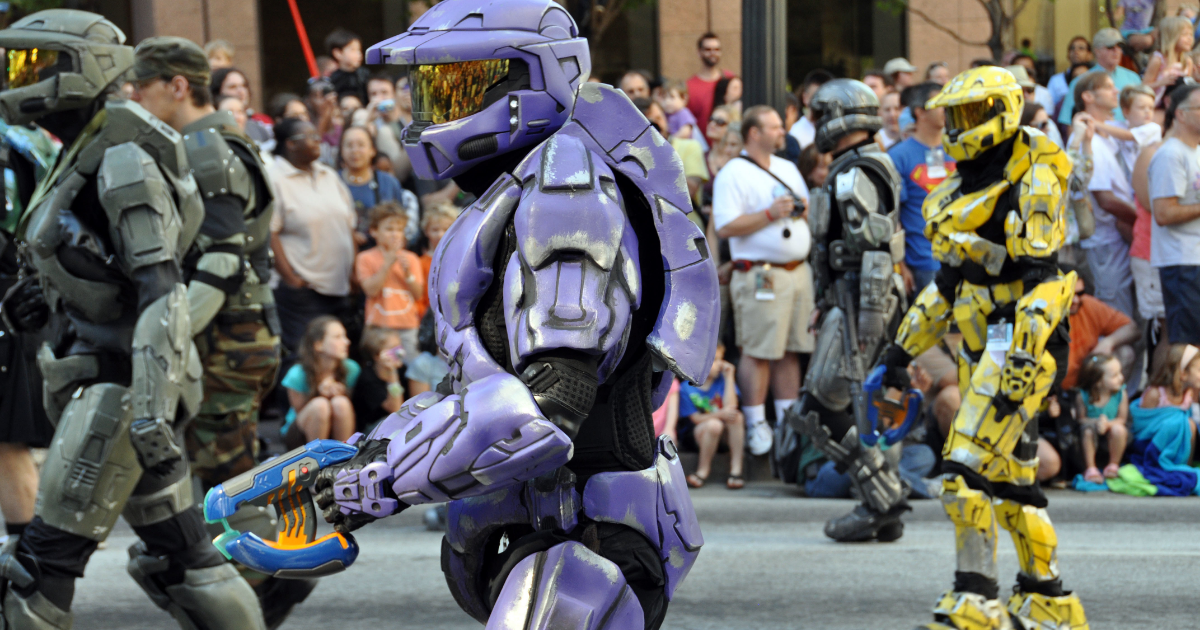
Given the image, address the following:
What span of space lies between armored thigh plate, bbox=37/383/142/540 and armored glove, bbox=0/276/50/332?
0.45m

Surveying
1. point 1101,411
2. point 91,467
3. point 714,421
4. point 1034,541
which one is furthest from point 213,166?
point 1101,411

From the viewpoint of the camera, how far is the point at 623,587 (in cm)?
269

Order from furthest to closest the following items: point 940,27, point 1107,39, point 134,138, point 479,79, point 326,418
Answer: point 940,27 < point 1107,39 < point 326,418 < point 134,138 < point 479,79

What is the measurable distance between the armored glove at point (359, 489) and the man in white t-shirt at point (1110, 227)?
7.67m

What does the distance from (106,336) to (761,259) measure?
484 centimetres

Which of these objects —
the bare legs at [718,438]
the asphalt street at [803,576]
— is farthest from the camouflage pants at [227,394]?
the bare legs at [718,438]

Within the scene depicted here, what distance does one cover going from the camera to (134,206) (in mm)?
4254

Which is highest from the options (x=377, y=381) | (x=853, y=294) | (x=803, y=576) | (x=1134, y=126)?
(x=1134, y=126)

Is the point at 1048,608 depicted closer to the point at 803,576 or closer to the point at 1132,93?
the point at 803,576

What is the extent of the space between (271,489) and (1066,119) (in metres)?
9.19

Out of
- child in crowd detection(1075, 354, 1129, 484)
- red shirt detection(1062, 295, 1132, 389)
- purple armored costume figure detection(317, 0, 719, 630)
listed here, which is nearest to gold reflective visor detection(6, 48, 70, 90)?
purple armored costume figure detection(317, 0, 719, 630)

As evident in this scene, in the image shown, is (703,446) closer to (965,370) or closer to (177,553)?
(965,370)

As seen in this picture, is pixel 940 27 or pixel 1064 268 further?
pixel 940 27

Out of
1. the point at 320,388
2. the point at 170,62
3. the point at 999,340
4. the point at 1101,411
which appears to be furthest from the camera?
the point at 1101,411
